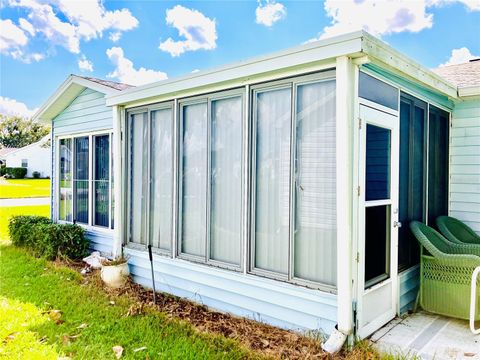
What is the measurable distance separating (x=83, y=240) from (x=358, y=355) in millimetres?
5126

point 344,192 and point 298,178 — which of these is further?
point 298,178

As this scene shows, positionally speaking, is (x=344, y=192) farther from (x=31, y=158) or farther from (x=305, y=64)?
(x=31, y=158)

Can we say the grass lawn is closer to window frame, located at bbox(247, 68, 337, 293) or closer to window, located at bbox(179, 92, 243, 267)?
window, located at bbox(179, 92, 243, 267)

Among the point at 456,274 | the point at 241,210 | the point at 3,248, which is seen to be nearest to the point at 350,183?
the point at 241,210

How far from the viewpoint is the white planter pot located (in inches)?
188

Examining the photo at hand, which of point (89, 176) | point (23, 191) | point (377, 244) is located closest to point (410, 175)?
point (377, 244)

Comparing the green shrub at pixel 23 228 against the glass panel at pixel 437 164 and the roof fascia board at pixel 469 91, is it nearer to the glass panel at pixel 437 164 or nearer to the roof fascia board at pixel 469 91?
the glass panel at pixel 437 164

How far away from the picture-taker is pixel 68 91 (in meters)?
6.80

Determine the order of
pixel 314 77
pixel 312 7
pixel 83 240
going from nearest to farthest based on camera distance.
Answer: pixel 314 77 < pixel 83 240 < pixel 312 7

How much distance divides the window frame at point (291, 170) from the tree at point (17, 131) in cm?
5684

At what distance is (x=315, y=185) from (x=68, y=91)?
5630 mm

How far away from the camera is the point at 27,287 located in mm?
4762

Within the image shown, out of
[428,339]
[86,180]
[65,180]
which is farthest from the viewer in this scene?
[65,180]

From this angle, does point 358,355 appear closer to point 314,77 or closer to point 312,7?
point 314,77
